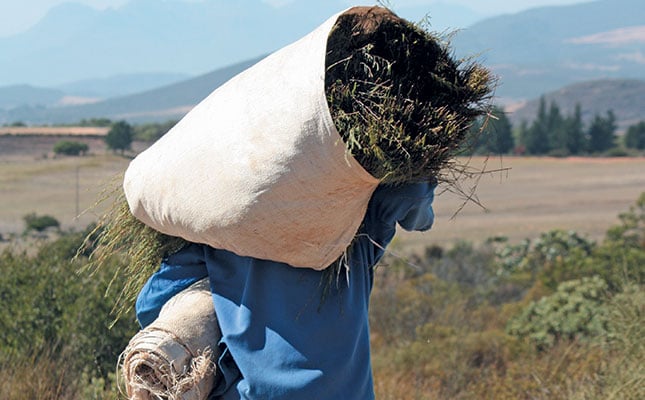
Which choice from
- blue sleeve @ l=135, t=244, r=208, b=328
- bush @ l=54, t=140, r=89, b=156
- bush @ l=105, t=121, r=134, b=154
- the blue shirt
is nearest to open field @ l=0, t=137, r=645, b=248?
bush @ l=54, t=140, r=89, b=156

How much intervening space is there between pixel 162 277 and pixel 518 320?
8.26m

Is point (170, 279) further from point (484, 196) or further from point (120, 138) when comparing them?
point (484, 196)

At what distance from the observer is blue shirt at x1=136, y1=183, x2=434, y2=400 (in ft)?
8.71

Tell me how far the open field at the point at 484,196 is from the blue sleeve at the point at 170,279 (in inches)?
1093

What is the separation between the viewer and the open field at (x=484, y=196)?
130 ft

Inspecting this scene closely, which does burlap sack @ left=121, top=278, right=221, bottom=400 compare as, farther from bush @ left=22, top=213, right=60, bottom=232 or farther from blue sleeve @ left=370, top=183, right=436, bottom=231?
bush @ left=22, top=213, right=60, bottom=232

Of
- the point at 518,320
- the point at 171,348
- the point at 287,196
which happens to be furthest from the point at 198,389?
the point at 518,320

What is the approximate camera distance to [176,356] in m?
2.73

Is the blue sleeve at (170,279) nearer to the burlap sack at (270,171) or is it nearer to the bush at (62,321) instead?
the burlap sack at (270,171)

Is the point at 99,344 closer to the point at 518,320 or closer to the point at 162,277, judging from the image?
Answer: the point at 162,277

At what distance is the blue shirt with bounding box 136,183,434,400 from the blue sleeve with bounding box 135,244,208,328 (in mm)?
108

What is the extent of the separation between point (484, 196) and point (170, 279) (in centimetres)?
5678

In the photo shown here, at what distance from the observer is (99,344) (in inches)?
259

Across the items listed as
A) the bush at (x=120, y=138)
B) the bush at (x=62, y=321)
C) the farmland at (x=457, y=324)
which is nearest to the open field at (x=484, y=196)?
the bush at (x=120, y=138)
